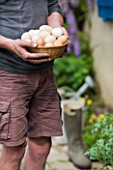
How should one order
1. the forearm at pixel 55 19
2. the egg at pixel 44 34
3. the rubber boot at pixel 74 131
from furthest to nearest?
the rubber boot at pixel 74 131 < the forearm at pixel 55 19 < the egg at pixel 44 34

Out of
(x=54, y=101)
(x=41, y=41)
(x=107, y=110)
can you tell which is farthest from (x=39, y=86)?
(x=107, y=110)

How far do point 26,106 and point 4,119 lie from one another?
0.18 meters

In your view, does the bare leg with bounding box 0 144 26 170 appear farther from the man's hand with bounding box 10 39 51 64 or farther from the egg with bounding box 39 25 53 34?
the egg with bounding box 39 25 53 34

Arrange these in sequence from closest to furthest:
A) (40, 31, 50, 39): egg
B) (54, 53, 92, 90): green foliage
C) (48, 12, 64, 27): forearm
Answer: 1. (40, 31, 50, 39): egg
2. (48, 12, 64, 27): forearm
3. (54, 53, 92, 90): green foliage

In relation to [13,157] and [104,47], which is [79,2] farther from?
[13,157]

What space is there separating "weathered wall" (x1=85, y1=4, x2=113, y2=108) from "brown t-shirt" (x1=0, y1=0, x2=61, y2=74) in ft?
7.91

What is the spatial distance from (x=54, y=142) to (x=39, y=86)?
1.83 metres

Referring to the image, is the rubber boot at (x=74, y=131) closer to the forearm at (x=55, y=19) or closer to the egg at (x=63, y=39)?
the forearm at (x=55, y=19)

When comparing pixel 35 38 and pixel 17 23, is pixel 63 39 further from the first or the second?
pixel 17 23

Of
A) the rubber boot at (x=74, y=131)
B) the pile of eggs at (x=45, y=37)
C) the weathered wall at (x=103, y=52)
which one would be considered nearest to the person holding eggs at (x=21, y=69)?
the pile of eggs at (x=45, y=37)

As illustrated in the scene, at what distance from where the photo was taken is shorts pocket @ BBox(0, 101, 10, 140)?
2814 millimetres

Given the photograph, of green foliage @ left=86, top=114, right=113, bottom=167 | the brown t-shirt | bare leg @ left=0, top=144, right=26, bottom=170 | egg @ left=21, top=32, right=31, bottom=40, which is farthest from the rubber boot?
egg @ left=21, top=32, right=31, bottom=40

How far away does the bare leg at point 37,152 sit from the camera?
309cm

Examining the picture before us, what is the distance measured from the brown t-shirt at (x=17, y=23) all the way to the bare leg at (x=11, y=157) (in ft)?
1.60
